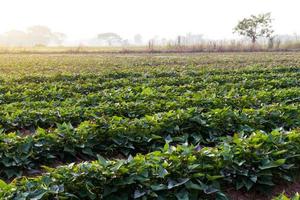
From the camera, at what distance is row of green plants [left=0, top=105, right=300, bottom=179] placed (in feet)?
15.2

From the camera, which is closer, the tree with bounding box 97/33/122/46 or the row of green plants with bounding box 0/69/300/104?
the row of green plants with bounding box 0/69/300/104

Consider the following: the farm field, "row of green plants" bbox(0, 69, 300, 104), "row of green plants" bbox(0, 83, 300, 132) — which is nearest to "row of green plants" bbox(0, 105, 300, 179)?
the farm field

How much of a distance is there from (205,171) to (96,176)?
110 centimetres

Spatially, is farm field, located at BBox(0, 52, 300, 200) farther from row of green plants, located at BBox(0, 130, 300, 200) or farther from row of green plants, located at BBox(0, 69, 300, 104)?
row of green plants, located at BBox(0, 69, 300, 104)

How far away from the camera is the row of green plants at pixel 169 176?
335 cm

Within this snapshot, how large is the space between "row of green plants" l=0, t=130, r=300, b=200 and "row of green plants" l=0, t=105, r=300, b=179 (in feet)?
3.30

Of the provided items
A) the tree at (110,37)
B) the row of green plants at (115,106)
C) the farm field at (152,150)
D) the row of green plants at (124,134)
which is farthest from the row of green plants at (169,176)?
the tree at (110,37)

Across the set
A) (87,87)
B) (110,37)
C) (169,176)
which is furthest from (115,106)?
(110,37)

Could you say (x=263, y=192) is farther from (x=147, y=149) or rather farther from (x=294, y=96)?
(x=294, y=96)

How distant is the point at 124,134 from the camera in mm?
5250

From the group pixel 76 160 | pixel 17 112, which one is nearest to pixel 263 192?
pixel 76 160

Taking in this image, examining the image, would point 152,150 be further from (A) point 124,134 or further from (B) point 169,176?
(B) point 169,176

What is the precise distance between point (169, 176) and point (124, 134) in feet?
5.81

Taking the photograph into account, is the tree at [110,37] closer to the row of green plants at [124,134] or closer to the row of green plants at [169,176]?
the row of green plants at [124,134]
